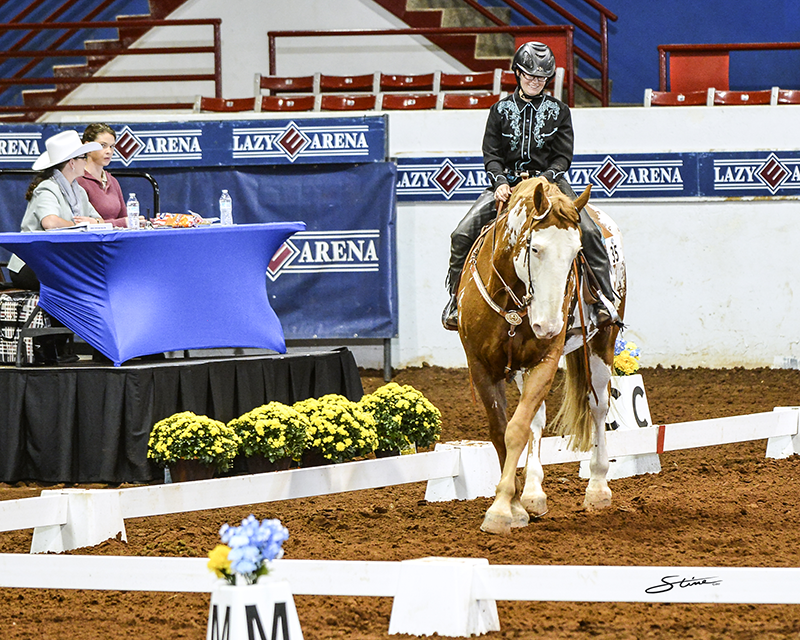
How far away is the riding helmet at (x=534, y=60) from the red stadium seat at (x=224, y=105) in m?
7.60

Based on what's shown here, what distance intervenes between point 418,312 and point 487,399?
7.02 metres

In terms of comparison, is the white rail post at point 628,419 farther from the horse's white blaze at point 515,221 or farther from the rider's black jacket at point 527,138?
the horse's white blaze at point 515,221

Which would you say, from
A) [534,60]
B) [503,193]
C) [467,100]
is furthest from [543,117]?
[467,100]

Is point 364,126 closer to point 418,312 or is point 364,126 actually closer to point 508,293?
point 418,312

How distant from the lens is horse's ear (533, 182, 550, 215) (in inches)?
201

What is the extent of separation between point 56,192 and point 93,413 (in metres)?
1.82

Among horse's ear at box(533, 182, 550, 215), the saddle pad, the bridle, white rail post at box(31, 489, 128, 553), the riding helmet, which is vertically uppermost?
the riding helmet

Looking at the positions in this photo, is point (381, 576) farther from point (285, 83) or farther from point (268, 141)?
point (285, 83)

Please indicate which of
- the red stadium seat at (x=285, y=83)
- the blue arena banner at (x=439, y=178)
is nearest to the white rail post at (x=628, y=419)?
the blue arena banner at (x=439, y=178)

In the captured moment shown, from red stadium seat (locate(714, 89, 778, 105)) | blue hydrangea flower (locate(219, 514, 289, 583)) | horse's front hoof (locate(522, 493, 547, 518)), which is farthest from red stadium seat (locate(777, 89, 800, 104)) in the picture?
blue hydrangea flower (locate(219, 514, 289, 583))

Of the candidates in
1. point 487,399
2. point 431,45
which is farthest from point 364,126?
point 487,399

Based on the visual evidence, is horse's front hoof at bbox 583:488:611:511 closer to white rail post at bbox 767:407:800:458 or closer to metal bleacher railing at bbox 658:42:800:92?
white rail post at bbox 767:407:800:458

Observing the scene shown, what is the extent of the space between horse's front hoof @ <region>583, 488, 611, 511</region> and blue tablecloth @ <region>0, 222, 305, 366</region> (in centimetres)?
310

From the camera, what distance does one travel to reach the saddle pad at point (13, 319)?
25.7 feet
